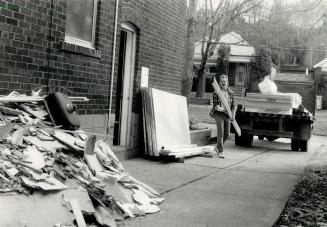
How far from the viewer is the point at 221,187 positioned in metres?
7.93

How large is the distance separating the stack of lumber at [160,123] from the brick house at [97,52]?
0.27m

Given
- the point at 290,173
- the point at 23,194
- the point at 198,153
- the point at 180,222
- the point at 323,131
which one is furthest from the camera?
the point at 323,131

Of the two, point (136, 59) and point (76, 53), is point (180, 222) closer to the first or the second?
point (76, 53)

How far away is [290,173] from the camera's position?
994 centimetres

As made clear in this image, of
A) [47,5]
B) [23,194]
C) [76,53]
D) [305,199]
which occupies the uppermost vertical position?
[47,5]

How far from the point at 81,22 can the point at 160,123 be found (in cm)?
316

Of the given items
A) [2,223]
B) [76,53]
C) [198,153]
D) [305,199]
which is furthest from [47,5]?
[198,153]

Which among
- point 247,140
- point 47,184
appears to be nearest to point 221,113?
point 247,140

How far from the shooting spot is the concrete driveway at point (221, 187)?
586 centimetres

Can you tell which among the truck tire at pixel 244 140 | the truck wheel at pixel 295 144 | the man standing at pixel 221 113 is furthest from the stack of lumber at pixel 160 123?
the truck wheel at pixel 295 144

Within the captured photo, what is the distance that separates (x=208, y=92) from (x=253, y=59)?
521 centimetres

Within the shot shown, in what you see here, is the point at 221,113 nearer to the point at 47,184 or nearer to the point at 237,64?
the point at 47,184

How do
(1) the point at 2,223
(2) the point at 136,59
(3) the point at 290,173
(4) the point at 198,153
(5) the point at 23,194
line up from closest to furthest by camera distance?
(1) the point at 2,223 → (5) the point at 23,194 → (3) the point at 290,173 → (2) the point at 136,59 → (4) the point at 198,153

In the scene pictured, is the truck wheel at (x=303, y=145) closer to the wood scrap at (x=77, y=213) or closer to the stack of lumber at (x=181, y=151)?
the stack of lumber at (x=181, y=151)
